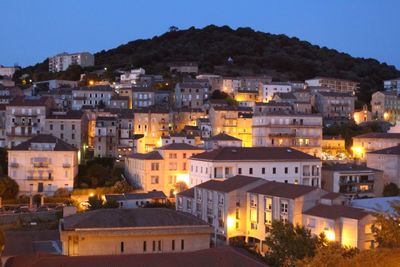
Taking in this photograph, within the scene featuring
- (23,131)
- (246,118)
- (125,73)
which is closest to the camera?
(23,131)

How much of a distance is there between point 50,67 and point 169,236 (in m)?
106

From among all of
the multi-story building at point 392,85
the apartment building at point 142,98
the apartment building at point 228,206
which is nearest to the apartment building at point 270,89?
the apartment building at point 142,98

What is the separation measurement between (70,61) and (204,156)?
78345mm

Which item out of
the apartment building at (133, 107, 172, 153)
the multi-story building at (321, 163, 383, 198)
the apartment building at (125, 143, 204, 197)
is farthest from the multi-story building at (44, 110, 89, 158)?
the multi-story building at (321, 163, 383, 198)

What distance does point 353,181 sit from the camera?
5462cm

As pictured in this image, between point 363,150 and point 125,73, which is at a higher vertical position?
point 125,73

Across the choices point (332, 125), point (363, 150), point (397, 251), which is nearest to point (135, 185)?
point (363, 150)

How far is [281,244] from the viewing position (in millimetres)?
28844

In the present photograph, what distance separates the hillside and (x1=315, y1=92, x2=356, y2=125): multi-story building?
16.8m

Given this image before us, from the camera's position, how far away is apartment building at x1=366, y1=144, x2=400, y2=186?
57594 mm

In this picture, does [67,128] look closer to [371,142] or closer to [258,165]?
[258,165]

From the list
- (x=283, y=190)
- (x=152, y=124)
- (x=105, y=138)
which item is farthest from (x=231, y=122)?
(x=283, y=190)

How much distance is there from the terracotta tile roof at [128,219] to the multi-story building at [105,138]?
1384 inches

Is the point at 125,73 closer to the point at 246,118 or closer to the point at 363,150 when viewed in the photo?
the point at 246,118
